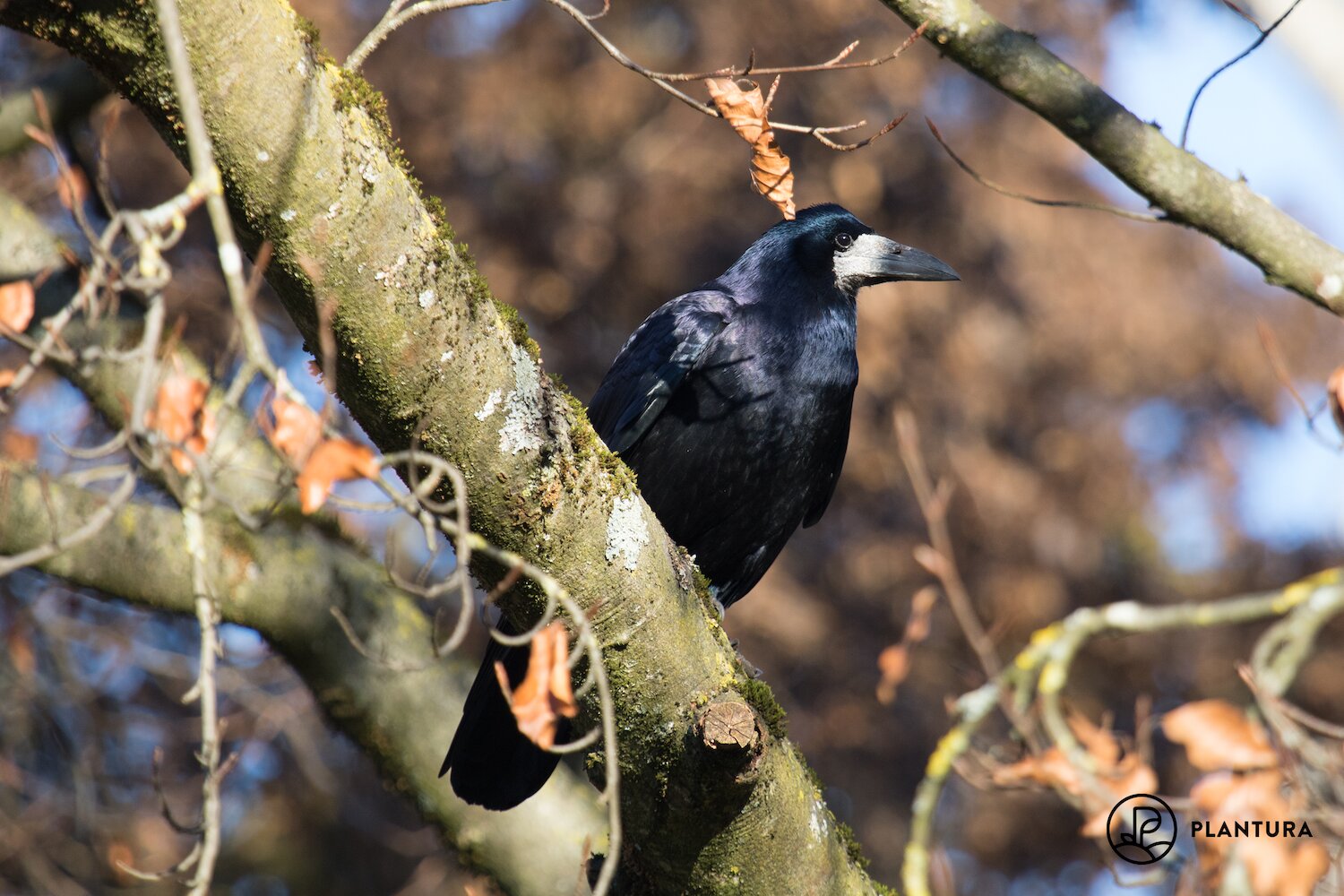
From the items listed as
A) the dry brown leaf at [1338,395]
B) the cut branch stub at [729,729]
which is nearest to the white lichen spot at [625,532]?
the cut branch stub at [729,729]

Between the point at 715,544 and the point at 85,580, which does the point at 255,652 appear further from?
the point at 715,544

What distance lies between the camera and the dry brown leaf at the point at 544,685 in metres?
2.23

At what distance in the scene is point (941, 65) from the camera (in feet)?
24.0

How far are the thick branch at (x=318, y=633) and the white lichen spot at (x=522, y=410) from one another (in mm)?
1746

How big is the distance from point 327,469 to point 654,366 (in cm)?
190

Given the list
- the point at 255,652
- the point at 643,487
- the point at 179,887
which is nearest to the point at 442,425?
the point at 643,487

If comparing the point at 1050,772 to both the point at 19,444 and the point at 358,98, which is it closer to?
the point at 358,98

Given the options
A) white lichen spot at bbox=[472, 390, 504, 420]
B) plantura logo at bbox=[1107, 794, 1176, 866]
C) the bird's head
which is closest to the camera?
white lichen spot at bbox=[472, 390, 504, 420]

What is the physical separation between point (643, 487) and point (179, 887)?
4556 millimetres

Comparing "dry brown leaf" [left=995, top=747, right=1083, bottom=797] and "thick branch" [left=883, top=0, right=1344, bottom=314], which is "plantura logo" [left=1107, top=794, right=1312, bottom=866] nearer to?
"dry brown leaf" [left=995, top=747, right=1083, bottom=797]

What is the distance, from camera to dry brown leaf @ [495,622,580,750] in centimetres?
223

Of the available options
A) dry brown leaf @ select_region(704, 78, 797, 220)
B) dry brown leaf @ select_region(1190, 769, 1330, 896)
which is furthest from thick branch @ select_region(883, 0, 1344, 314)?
dry brown leaf @ select_region(1190, 769, 1330, 896)

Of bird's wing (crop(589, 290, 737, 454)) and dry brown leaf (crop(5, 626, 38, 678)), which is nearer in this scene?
bird's wing (crop(589, 290, 737, 454))

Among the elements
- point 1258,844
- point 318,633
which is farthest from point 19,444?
point 1258,844
